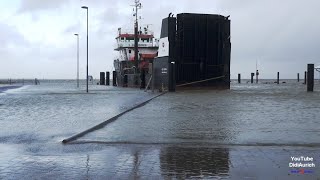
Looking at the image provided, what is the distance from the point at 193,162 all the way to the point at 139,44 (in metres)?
48.5

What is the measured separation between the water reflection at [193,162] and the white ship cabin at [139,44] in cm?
4674

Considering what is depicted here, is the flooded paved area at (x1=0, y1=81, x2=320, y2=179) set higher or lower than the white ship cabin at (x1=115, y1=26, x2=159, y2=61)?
lower

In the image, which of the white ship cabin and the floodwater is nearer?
the floodwater

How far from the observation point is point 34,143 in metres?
8.87

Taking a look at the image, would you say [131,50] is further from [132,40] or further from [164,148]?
[164,148]

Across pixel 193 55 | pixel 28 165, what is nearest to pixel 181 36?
pixel 193 55

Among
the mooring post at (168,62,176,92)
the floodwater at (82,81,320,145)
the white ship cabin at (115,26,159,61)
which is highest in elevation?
the white ship cabin at (115,26,159,61)

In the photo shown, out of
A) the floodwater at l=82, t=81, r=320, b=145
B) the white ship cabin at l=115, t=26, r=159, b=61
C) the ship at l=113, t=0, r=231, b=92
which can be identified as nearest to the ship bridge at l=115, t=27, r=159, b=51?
the white ship cabin at l=115, t=26, r=159, b=61

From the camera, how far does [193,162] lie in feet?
22.1

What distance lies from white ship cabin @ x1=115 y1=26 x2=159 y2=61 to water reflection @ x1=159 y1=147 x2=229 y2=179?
46.7 m

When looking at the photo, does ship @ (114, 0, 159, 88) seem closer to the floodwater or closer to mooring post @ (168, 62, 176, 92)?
mooring post @ (168, 62, 176, 92)

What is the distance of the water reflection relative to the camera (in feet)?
19.6

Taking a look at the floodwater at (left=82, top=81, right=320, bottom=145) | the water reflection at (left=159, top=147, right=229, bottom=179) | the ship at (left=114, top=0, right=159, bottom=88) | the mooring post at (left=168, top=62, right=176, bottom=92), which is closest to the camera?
the water reflection at (left=159, top=147, right=229, bottom=179)

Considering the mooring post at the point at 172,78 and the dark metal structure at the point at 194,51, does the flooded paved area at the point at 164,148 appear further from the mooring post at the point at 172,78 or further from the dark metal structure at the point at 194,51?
the dark metal structure at the point at 194,51
